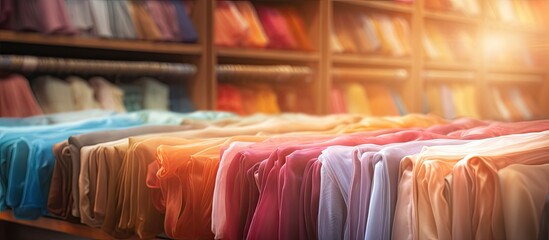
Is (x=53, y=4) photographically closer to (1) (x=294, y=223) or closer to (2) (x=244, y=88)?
(2) (x=244, y=88)

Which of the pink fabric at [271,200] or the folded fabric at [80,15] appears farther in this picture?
the folded fabric at [80,15]

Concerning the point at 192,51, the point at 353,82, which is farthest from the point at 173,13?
the point at 353,82

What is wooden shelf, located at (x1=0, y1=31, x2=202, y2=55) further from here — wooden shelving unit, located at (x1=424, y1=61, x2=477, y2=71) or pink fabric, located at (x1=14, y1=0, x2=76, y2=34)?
wooden shelving unit, located at (x1=424, y1=61, x2=477, y2=71)

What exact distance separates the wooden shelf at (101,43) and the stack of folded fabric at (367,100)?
4.05ft

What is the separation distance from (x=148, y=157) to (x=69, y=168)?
0.28 meters

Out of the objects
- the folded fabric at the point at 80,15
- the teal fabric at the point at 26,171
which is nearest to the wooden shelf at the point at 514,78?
the teal fabric at the point at 26,171

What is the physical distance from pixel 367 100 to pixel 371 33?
0.45 metres

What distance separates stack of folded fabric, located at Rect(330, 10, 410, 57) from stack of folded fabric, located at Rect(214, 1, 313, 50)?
0.31m

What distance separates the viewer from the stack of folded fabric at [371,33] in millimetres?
4375

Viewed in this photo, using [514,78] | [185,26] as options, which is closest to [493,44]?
[514,78]

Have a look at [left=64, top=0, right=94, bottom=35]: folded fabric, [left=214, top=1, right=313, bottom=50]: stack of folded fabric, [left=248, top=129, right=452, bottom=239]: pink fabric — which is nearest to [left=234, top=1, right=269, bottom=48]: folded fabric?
[left=214, top=1, right=313, bottom=50]: stack of folded fabric

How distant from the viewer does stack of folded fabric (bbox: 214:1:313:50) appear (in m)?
3.63

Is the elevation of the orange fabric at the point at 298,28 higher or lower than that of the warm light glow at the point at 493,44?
higher

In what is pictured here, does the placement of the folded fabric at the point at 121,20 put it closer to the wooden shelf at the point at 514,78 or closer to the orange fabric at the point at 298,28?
the orange fabric at the point at 298,28
